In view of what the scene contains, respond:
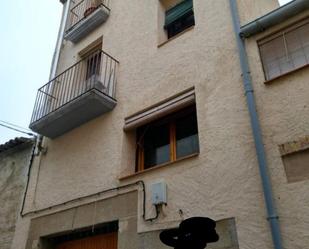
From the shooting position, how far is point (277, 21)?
495 cm

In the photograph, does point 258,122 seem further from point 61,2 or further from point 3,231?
point 61,2

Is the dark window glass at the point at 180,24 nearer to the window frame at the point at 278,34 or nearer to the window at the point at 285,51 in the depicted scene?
the window frame at the point at 278,34

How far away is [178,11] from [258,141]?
169 inches

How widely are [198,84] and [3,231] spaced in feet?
18.7

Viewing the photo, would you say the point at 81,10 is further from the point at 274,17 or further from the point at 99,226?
the point at 99,226

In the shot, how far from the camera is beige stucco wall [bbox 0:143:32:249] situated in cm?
746

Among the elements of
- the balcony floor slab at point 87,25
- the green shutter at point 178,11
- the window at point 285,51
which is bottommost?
the window at point 285,51

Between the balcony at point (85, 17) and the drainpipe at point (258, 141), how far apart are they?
4586mm

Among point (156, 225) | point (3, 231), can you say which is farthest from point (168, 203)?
point (3, 231)

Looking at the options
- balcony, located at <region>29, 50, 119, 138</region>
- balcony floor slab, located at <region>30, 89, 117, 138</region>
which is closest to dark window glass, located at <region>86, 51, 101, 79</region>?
balcony, located at <region>29, 50, 119, 138</region>

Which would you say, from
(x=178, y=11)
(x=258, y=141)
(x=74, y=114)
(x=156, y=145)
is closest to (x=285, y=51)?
(x=258, y=141)

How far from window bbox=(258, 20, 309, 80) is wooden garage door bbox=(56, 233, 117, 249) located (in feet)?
12.3

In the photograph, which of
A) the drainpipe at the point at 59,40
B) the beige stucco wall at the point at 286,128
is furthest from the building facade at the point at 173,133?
the drainpipe at the point at 59,40

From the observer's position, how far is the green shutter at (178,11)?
23.6 feet
